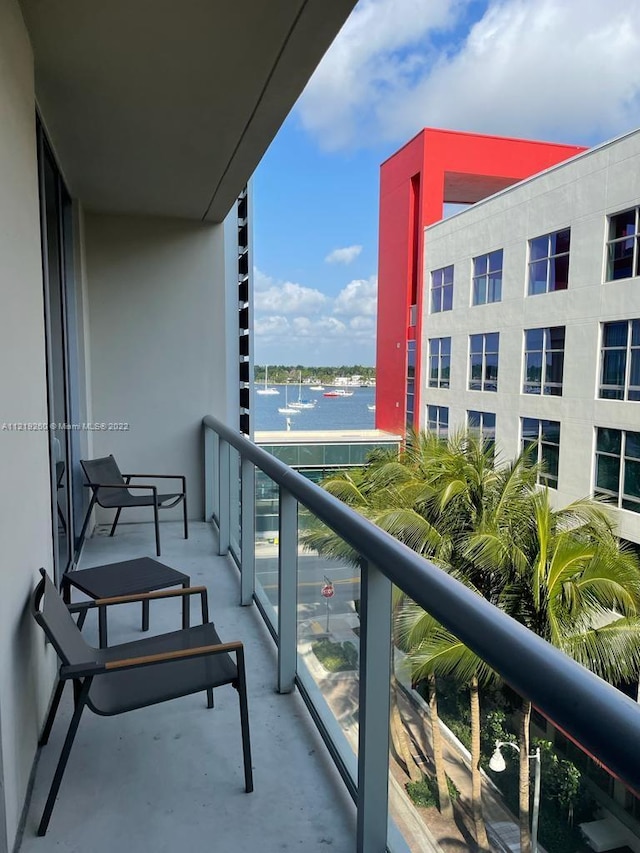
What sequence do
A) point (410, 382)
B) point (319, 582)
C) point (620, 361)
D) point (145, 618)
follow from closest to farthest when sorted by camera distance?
1. point (319, 582)
2. point (145, 618)
3. point (620, 361)
4. point (410, 382)

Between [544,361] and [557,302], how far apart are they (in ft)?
7.57

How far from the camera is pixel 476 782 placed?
124 cm

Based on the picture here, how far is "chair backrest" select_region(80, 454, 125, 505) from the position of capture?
418 cm

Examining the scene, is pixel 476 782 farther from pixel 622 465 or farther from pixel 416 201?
pixel 416 201

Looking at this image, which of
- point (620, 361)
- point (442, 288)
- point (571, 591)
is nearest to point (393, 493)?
point (571, 591)

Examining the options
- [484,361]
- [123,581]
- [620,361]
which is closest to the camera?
[123,581]

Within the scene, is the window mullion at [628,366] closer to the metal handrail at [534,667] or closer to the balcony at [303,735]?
the balcony at [303,735]

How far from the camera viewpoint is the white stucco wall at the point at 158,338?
4852 millimetres

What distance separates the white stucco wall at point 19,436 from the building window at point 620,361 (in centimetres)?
2103

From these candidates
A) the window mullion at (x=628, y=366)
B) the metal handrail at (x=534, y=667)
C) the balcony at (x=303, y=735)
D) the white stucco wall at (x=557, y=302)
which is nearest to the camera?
the metal handrail at (x=534, y=667)

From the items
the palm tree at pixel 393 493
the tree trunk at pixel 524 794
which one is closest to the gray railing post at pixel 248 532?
the tree trunk at pixel 524 794

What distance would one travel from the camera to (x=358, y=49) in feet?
154

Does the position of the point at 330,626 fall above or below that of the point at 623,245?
below

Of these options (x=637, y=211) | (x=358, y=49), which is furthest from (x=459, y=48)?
(x=637, y=211)
